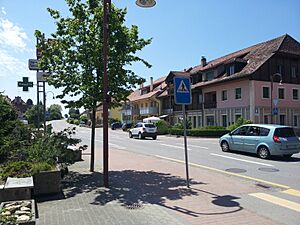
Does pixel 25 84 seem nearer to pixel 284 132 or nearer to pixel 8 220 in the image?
pixel 284 132

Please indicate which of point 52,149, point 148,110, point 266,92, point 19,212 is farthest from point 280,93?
point 19,212

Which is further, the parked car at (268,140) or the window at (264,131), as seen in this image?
the window at (264,131)

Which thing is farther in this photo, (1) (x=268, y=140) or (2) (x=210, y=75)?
(2) (x=210, y=75)

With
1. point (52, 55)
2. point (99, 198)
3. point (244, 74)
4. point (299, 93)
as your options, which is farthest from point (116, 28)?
point (299, 93)

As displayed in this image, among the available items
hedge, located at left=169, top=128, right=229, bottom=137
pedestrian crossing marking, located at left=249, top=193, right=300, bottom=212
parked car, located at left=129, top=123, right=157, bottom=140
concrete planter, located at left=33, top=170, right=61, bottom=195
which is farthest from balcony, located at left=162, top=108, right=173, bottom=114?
concrete planter, located at left=33, top=170, right=61, bottom=195

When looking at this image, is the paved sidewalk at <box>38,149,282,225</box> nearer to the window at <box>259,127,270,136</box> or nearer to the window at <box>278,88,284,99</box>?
the window at <box>259,127,270,136</box>

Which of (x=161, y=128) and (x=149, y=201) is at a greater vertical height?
(x=161, y=128)

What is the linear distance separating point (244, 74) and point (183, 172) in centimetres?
2619

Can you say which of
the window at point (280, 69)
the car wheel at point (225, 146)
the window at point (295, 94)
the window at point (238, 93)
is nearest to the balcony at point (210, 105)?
the window at point (238, 93)

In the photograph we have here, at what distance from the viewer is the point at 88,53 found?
9.15 metres

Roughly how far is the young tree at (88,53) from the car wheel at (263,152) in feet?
25.7

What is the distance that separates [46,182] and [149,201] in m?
2.47

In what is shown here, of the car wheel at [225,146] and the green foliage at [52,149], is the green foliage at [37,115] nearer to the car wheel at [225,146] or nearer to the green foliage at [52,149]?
the green foliage at [52,149]

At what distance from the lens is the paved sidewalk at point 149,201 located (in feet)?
17.8
